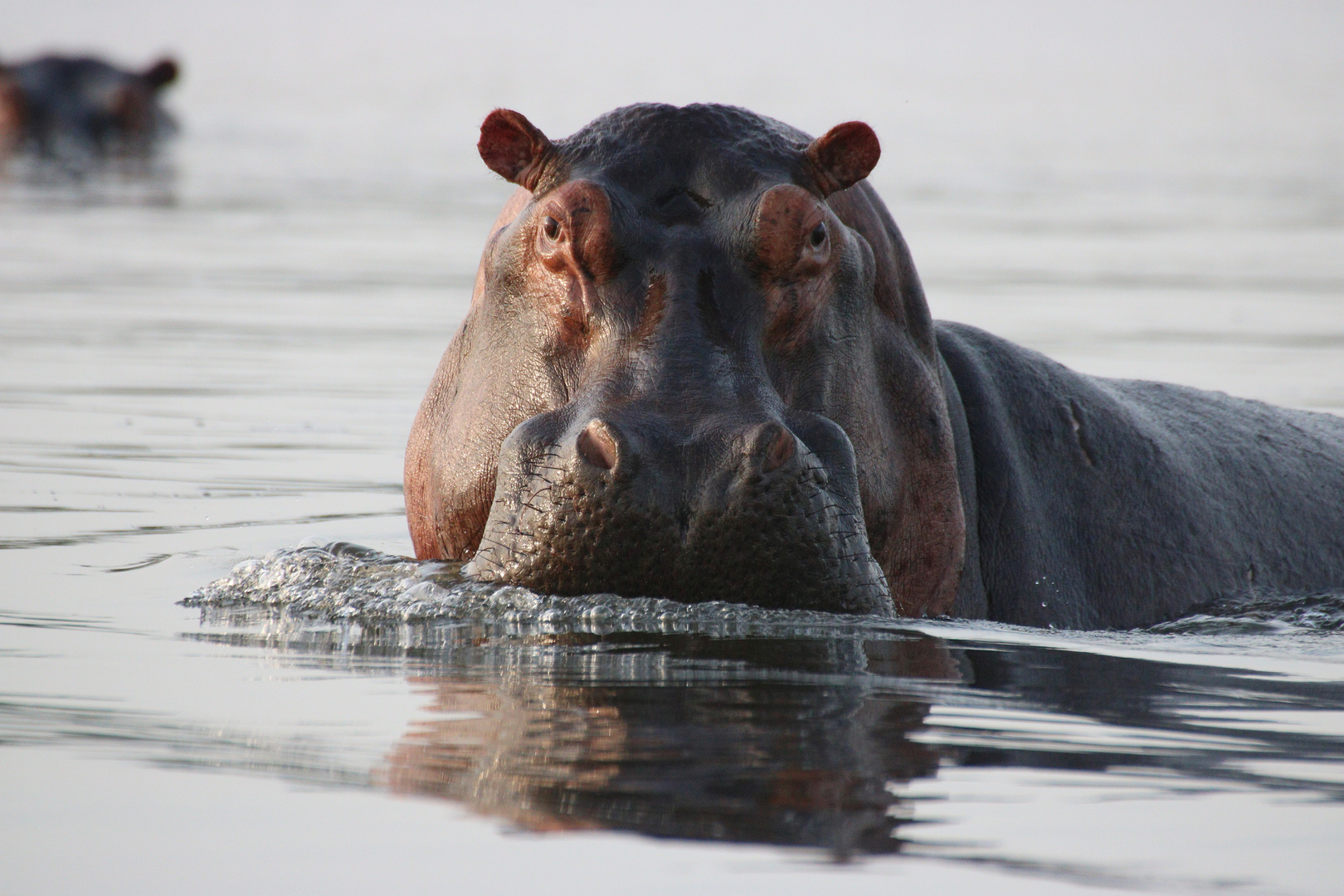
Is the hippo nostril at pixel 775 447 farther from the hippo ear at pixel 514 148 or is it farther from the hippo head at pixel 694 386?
the hippo ear at pixel 514 148

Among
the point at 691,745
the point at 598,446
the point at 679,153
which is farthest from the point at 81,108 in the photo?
the point at 691,745

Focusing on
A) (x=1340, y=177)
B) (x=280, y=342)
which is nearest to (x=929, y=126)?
(x=1340, y=177)

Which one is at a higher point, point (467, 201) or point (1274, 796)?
point (467, 201)

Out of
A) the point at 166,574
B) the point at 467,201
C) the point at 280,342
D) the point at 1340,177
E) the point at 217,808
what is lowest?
the point at 217,808

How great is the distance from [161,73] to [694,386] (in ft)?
77.5

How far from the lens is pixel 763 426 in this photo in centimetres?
431

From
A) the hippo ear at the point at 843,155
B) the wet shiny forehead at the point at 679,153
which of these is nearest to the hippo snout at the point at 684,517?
the wet shiny forehead at the point at 679,153

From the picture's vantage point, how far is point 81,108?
83.3ft

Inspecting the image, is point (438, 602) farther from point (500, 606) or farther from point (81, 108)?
point (81, 108)

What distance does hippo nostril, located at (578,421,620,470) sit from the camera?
429 cm

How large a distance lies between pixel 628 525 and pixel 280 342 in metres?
7.38

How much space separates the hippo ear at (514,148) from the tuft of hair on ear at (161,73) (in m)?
22.1

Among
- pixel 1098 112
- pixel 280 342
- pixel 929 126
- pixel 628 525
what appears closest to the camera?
pixel 628 525

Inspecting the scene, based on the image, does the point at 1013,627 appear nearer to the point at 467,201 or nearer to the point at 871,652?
Result: the point at 871,652
